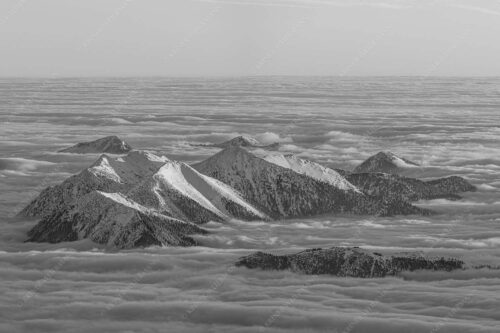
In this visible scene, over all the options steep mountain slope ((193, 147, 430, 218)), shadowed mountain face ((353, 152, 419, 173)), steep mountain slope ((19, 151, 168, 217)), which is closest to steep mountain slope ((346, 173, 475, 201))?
steep mountain slope ((193, 147, 430, 218))

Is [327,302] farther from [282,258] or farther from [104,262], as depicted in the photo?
[104,262]

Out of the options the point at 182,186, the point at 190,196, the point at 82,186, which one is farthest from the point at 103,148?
the point at 190,196

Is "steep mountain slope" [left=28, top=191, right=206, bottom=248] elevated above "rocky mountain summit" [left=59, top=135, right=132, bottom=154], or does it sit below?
above

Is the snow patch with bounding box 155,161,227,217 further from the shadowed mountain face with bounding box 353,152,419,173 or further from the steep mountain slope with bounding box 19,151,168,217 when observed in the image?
the shadowed mountain face with bounding box 353,152,419,173

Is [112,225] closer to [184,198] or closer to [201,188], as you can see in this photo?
[184,198]

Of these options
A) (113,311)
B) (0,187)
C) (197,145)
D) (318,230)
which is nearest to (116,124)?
(197,145)

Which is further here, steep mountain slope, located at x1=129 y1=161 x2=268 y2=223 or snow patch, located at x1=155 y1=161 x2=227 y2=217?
snow patch, located at x1=155 y1=161 x2=227 y2=217

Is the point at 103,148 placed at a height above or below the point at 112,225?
below
